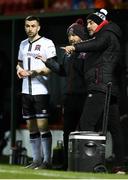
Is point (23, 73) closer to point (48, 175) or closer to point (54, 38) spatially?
point (48, 175)

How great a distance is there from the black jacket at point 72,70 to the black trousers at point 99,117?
2.64 feet

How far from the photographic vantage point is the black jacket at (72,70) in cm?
1107

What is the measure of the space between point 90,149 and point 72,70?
1.46 meters

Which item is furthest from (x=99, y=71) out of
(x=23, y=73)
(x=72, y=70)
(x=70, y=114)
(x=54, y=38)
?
(x=54, y=38)

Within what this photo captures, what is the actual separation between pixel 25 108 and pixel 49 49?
91 centimetres

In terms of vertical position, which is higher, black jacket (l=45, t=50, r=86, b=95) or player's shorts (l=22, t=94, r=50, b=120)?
black jacket (l=45, t=50, r=86, b=95)

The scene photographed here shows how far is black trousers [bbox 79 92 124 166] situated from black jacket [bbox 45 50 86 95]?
0.81 meters

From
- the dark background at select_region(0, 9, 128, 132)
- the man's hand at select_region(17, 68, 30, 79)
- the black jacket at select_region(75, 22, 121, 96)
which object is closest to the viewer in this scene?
the black jacket at select_region(75, 22, 121, 96)

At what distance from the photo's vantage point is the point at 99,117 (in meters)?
10.4

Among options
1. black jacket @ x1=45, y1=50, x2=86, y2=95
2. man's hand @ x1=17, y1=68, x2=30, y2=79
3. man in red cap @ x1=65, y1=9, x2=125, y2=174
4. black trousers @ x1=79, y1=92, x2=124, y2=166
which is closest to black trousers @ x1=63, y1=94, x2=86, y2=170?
black jacket @ x1=45, y1=50, x2=86, y2=95

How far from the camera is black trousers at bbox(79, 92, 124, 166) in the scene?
10266 mm

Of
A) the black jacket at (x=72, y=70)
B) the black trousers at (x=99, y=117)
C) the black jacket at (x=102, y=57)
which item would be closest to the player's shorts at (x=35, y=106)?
the black jacket at (x=72, y=70)

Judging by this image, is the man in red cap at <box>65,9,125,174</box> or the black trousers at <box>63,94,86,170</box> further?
the black trousers at <box>63,94,86,170</box>

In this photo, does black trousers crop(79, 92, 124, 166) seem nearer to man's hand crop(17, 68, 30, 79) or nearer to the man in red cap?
the man in red cap
